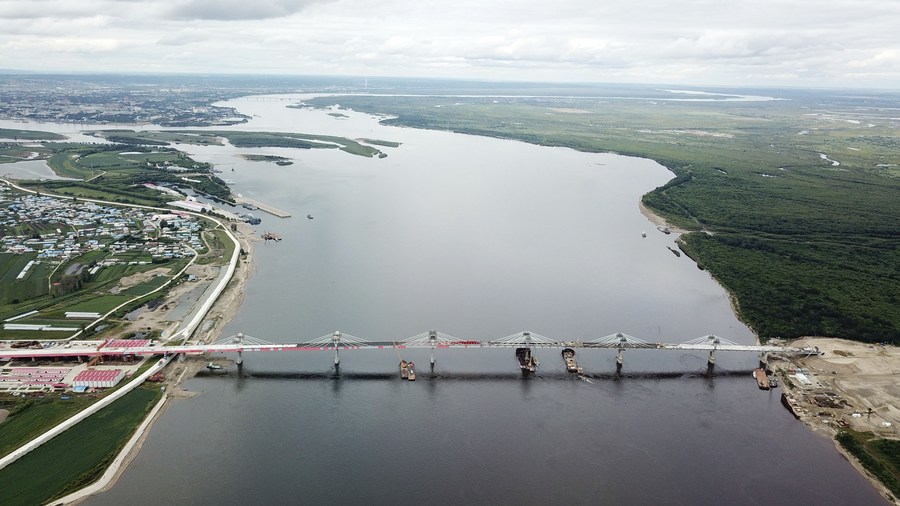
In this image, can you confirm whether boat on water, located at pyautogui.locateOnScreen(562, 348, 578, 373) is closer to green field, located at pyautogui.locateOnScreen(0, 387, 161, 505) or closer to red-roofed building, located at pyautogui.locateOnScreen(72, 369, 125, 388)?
green field, located at pyautogui.locateOnScreen(0, 387, 161, 505)

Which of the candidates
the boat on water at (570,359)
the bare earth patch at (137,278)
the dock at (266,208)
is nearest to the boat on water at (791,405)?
the boat on water at (570,359)

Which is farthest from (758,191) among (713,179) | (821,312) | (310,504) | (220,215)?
(310,504)

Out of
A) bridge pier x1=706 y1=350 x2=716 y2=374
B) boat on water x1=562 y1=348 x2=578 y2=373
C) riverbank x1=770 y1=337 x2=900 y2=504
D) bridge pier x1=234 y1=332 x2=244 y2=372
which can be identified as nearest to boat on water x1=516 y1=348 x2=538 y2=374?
boat on water x1=562 y1=348 x2=578 y2=373

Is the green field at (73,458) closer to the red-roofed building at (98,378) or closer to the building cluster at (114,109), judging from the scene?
the red-roofed building at (98,378)

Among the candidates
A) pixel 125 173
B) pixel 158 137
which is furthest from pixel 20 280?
→ pixel 158 137

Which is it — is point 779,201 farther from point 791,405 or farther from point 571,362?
point 571,362

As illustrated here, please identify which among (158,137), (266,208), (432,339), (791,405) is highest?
(158,137)
